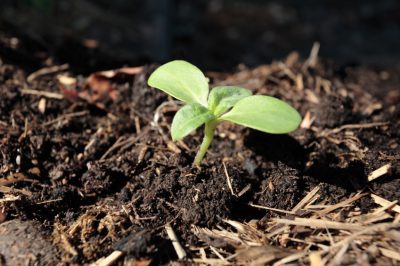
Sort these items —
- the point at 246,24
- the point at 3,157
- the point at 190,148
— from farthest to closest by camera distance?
the point at 246,24
the point at 190,148
the point at 3,157

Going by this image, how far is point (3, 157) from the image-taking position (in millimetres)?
1390

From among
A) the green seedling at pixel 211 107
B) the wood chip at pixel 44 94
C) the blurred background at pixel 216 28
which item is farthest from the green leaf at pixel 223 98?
the blurred background at pixel 216 28

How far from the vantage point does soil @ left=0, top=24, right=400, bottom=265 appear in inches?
47.8

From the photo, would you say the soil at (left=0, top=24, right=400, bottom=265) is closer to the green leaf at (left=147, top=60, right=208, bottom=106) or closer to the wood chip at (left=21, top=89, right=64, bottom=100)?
the wood chip at (left=21, top=89, right=64, bottom=100)

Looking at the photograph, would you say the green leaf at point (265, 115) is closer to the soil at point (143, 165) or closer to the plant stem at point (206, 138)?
the plant stem at point (206, 138)

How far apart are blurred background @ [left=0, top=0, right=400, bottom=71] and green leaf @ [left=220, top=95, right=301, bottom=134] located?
3.86ft

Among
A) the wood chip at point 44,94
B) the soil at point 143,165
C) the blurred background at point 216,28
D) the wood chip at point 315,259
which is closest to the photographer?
the wood chip at point 315,259

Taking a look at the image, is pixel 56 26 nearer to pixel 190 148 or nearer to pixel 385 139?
pixel 190 148

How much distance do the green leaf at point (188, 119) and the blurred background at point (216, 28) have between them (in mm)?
1114

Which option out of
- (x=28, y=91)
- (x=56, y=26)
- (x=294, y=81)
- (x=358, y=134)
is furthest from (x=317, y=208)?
(x=56, y=26)

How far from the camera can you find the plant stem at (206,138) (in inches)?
50.8

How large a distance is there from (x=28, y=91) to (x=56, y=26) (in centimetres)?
134

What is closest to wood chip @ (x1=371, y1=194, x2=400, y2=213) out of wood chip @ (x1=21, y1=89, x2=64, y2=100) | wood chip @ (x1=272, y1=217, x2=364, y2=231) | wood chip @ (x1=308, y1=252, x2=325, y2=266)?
wood chip @ (x1=272, y1=217, x2=364, y2=231)

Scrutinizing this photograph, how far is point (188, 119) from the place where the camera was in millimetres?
1164
